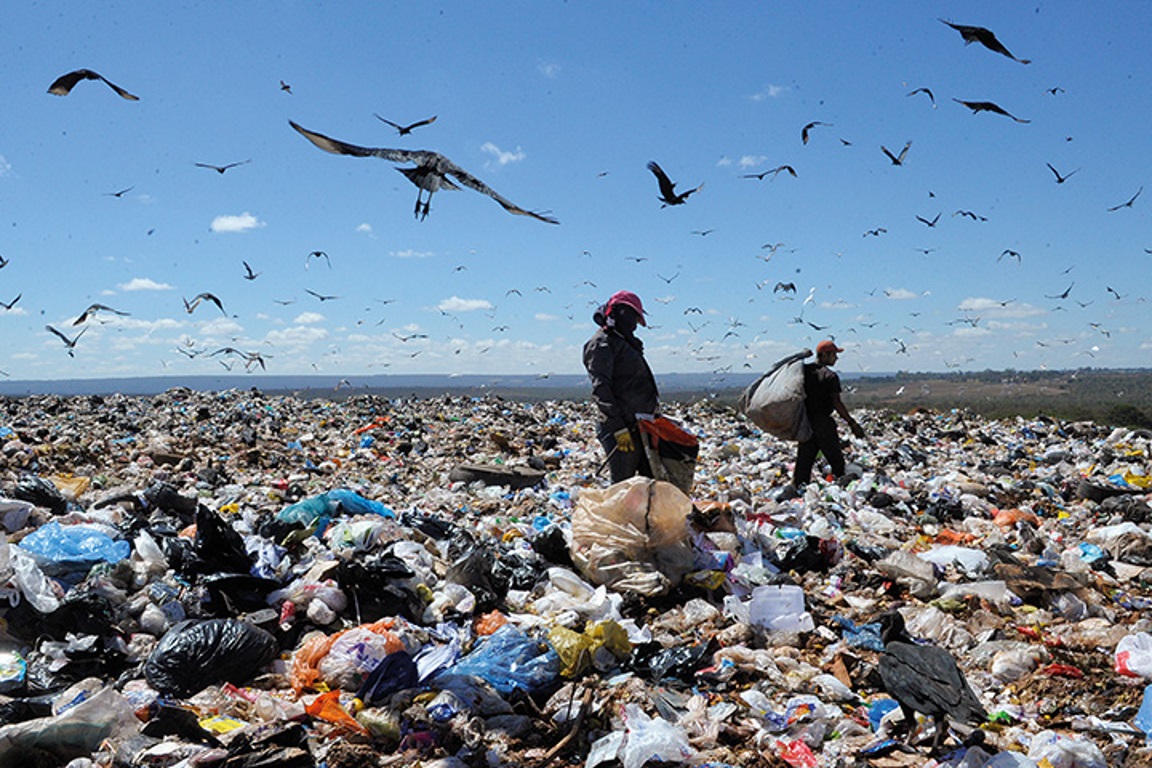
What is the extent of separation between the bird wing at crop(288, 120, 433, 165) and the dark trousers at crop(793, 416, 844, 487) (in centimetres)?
445

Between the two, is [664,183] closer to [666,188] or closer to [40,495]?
[666,188]

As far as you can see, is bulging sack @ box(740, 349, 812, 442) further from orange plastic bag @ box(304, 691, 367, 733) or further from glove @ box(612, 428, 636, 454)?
orange plastic bag @ box(304, 691, 367, 733)

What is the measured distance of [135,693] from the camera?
249 centimetres

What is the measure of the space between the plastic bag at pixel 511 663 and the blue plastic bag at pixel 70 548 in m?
1.83

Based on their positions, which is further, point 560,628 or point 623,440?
point 623,440

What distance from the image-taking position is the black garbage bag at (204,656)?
8.34 ft

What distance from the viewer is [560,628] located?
2.94 meters

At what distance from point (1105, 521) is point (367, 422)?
30.3 ft

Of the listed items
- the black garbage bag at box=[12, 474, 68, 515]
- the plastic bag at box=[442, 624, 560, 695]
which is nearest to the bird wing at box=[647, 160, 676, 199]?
the plastic bag at box=[442, 624, 560, 695]

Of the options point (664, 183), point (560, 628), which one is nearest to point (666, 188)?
point (664, 183)

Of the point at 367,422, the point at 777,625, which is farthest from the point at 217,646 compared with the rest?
the point at 367,422

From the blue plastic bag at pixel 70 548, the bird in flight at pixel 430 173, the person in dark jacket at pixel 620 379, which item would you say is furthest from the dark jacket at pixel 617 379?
the blue plastic bag at pixel 70 548

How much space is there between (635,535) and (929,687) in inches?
62.0

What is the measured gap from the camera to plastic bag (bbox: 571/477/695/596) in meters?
3.62
